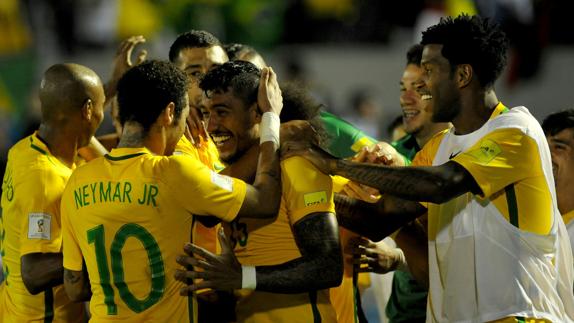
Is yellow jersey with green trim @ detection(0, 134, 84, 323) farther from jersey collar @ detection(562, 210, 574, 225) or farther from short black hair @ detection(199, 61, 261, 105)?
jersey collar @ detection(562, 210, 574, 225)

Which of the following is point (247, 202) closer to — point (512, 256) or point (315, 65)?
point (512, 256)

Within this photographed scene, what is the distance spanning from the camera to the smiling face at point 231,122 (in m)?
4.72

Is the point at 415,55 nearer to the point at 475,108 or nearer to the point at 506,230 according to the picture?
the point at 475,108

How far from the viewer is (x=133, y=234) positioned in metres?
4.36

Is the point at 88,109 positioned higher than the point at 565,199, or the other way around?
the point at 88,109

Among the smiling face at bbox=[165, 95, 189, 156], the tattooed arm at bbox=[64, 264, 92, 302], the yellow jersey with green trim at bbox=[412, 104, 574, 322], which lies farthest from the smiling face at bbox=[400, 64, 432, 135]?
the tattooed arm at bbox=[64, 264, 92, 302]

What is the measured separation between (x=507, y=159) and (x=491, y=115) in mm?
336

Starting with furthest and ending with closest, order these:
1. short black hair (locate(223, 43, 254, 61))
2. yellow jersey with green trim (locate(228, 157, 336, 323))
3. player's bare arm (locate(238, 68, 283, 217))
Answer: short black hair (locate(223, 43, 254, 61)) < yellow jersey with green trim (locate(228, 157, 336, 323)) < player's bare arm (locate(238, 68, 283, 217))

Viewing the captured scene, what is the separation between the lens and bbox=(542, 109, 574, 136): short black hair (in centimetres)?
602

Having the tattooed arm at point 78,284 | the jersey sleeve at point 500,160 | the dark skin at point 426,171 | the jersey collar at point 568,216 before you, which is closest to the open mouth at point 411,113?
the jersey collar at point 568,216

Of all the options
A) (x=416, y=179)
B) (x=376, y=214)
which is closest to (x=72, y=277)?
(x=376, y=214)

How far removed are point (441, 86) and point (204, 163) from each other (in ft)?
5.25

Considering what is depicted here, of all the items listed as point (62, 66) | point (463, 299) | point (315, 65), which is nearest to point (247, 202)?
point (463, 299)

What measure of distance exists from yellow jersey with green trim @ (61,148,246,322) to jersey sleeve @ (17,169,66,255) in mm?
653
